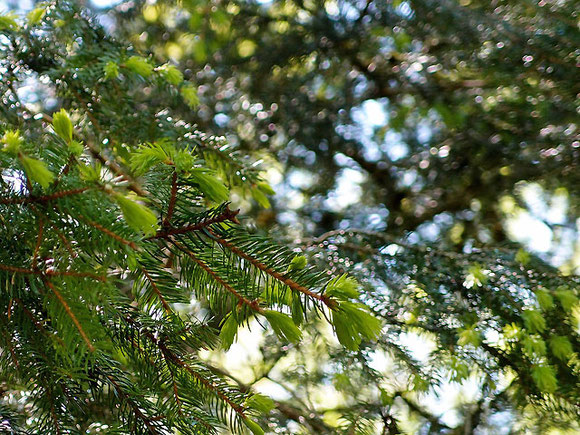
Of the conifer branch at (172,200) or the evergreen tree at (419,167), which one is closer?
the conifer branch at (172,200)

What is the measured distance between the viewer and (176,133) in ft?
3.02

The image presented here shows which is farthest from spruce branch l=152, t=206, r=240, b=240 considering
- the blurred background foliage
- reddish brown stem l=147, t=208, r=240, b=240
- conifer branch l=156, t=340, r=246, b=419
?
the blurred background foliage

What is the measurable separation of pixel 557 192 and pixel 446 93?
0.42 meters

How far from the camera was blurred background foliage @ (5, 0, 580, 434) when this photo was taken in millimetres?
905

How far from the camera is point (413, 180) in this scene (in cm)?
184

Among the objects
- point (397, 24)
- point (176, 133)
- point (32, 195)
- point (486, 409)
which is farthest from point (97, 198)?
point (397, 24)

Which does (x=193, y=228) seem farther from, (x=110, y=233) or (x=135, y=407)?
(x=135, y=407)

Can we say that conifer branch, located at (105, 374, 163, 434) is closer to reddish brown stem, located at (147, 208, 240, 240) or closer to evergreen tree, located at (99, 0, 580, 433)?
reddish brown stem, located at (147, 208, 240, 240)

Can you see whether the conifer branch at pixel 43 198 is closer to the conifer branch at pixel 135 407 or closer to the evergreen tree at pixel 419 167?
the conifer branch at pixel 135 407

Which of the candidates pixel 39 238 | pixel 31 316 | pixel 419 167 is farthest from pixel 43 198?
pixel 419 167

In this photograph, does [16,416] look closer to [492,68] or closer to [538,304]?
[538,304]

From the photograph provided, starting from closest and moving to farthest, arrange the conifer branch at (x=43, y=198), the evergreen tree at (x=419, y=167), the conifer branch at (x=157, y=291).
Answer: the conifer branch at (x=43, y=198) < the conifer branch at (x=157, y=291) < the evergreen tree at (x=419, y=167)

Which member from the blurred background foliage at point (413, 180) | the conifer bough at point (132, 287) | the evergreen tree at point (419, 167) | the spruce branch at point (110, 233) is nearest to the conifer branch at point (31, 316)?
the conifer bough at point (132, 287)

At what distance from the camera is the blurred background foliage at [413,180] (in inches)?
35.6
